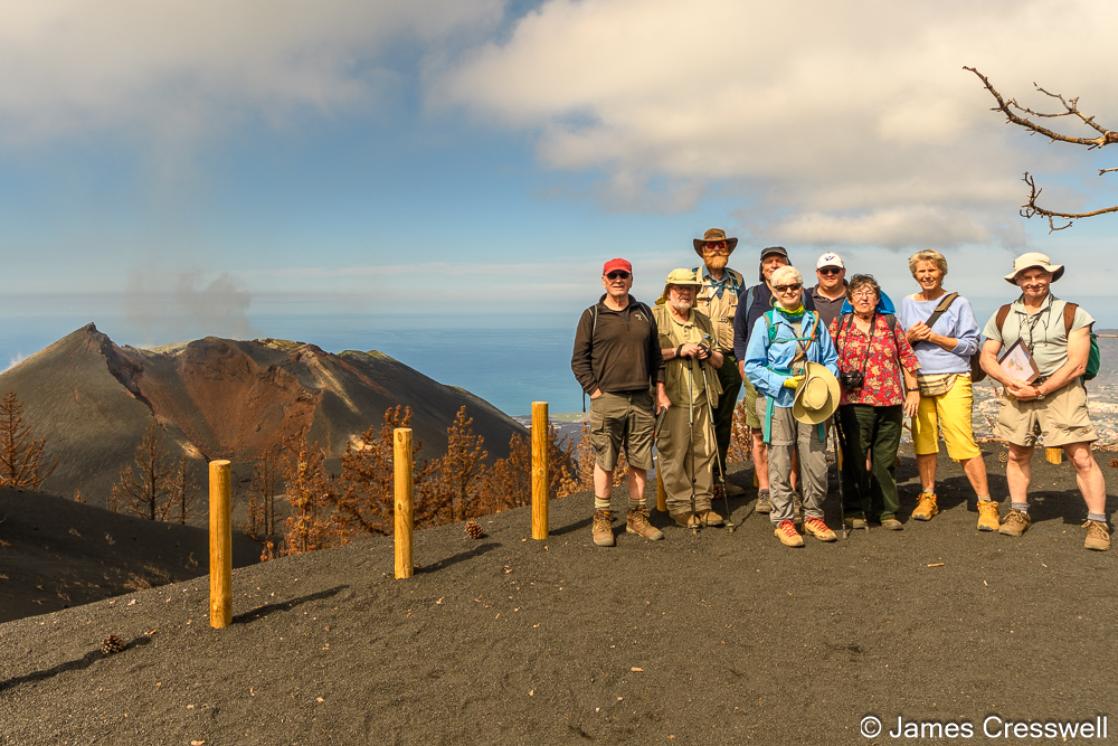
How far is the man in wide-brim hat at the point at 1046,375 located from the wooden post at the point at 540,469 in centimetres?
446

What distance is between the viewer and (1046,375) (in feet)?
20.3

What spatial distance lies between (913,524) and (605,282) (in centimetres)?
441

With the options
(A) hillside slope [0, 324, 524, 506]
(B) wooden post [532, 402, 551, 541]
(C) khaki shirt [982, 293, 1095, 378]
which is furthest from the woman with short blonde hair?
(A) hillside slope [0, 324, 524, 506]

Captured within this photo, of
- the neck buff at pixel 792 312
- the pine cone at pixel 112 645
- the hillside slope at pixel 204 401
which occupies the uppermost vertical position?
the neck buff at pixel 792 312

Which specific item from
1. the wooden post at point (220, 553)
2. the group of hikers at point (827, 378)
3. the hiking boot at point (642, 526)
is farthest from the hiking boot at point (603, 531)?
the wooden post at point (220, 553)

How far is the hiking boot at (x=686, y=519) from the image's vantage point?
291 inches

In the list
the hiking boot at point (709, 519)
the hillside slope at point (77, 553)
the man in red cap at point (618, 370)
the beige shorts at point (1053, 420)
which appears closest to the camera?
the beige shorts at point (1053, 420)

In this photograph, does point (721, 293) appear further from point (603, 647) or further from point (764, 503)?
point (603, 647)

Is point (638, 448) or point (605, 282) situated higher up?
point (605, 282)

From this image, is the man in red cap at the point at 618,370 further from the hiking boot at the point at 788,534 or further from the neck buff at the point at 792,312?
the hiking boot at the point at 788,534

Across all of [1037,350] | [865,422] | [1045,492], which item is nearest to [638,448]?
[865,422]

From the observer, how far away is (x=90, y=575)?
1717 centimetres

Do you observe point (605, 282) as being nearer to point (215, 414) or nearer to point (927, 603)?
point (927, 603)

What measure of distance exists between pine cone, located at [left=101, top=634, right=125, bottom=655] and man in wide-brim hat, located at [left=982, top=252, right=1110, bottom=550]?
8.25m
